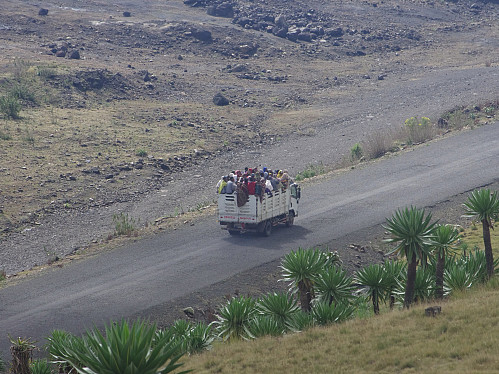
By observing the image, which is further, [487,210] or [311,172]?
[311,172]

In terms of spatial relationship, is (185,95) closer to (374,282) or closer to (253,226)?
(253,226)

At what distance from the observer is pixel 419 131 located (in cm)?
3975

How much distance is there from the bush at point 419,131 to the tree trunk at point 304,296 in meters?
25.8

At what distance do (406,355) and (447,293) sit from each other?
4.12 meters

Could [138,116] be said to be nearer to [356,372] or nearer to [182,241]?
[182,241]

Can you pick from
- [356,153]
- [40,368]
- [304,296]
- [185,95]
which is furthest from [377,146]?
[40,368]

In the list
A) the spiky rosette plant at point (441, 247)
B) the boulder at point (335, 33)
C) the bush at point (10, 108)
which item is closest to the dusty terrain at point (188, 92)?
the boulder at point (335, 33)

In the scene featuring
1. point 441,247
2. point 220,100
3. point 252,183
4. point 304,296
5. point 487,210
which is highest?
point 220,100

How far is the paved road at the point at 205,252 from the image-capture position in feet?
58.7

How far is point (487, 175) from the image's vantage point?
102 feet

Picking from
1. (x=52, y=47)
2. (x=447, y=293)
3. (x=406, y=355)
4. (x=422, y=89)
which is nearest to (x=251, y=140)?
(x=422, y=89)

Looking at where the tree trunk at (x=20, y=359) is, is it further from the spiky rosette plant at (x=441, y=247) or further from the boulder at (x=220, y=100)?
the boulder at (x=220, y=100)

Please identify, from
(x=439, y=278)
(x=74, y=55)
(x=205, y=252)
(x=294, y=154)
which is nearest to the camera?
(x=439, y=278)

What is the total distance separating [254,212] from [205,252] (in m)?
2.21
